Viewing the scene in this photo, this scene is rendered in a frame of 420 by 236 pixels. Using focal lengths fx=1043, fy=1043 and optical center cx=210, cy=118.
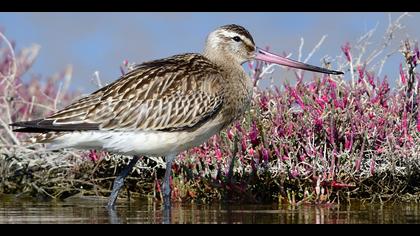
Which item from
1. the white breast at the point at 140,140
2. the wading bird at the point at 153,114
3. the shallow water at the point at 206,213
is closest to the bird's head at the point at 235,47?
the wading bird at the point at 153,114

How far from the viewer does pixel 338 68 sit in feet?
40.5

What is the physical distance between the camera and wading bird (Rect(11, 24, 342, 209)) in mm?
10617

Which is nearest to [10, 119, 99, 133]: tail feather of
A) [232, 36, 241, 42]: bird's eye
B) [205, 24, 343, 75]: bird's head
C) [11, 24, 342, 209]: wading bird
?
[11, 24, 342, 209]: wading bird

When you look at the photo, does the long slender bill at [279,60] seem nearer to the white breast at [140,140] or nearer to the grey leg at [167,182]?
the white breast at [140,140]

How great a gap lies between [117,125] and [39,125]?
808 mm

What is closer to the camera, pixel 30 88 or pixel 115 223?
pixel 115 223

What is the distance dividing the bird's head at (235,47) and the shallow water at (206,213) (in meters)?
1.82

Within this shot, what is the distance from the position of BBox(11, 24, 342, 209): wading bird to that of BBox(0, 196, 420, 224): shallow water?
0.57 meters

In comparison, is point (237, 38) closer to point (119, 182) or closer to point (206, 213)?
point (119, 182)

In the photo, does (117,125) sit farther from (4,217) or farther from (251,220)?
(251,220)

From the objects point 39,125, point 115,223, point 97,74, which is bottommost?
point 115,223

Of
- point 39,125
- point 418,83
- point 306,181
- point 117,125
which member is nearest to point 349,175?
point 306,181

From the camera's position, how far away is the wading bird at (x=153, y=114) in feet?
34.8

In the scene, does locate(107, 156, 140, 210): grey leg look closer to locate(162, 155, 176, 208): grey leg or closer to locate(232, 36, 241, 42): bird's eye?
locate(162, 155, 176, 208): grey leg
